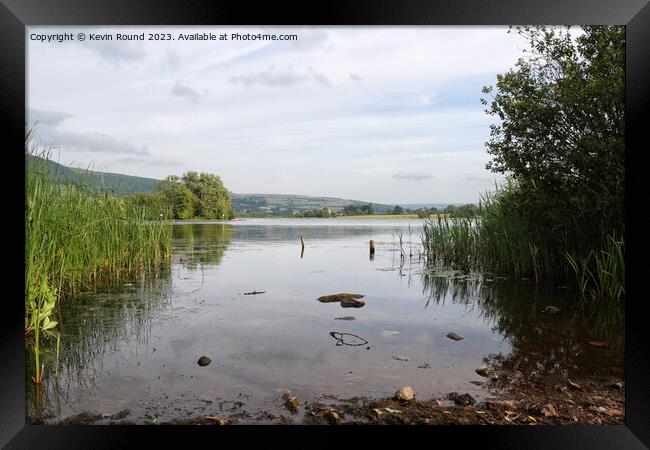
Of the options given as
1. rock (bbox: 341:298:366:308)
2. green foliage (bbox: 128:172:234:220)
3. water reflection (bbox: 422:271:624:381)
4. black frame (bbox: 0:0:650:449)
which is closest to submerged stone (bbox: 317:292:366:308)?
rock (bbox: 341:298:366:308)

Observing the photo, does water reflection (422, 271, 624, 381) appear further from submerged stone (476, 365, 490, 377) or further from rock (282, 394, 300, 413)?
rock (282, 394, 300, 413)

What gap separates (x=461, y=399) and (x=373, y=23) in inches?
99.6

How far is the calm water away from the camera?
332 cm

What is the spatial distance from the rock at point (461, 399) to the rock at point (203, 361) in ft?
6.66

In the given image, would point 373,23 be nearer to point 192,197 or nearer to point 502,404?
point 502,404

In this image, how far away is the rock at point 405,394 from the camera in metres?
3.12

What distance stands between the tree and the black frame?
409cm

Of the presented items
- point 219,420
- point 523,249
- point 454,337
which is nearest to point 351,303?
point 454,337

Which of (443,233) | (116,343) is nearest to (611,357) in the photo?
(116,343)

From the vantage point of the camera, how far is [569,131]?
271 inches

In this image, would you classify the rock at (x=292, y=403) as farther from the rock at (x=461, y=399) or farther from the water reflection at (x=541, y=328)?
the water reflection at (x=541, y=328)

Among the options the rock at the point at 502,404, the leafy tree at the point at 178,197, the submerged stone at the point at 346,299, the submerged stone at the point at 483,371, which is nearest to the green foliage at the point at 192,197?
the leafy tree at the point at 178,197

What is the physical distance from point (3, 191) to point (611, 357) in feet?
16.1

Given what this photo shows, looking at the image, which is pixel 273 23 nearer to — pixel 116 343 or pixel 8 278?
pixel 8 278
